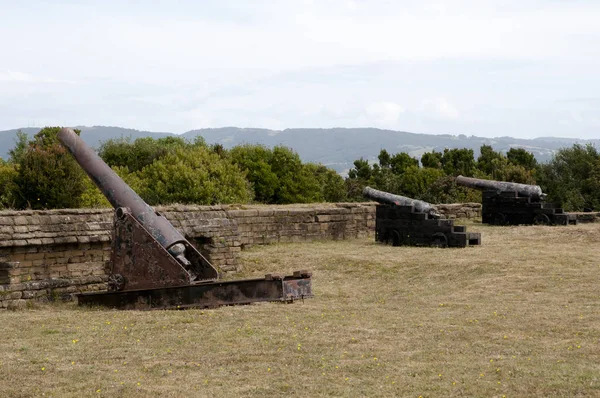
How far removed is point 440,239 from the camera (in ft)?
61.4

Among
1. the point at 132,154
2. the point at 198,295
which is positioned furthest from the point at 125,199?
the point at 132,154

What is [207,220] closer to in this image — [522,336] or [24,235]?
[24,235]

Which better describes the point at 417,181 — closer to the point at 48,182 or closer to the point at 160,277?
the point at 48,182

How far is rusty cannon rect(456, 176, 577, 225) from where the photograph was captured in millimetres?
23500

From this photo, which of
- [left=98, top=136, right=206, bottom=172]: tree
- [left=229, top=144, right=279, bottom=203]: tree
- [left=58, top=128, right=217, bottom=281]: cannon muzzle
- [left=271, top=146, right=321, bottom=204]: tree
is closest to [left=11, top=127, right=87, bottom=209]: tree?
[left=229, top=144, right=279, bottom=203]: tree

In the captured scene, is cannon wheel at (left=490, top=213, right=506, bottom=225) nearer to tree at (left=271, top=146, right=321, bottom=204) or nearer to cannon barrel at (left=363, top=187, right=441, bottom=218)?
cannon barrel at (left=363, top=187, right=441, bottom=218)

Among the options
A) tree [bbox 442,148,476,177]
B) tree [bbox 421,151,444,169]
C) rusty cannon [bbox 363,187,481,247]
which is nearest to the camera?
rusty cannon [bbox 363,187,481,247]

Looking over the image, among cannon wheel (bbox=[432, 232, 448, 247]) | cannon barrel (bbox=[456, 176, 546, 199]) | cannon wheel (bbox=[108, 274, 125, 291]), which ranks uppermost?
cannon barrel (bbox=[456, 176, 546, 199])

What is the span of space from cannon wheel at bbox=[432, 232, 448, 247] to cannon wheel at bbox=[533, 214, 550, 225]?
233 inches

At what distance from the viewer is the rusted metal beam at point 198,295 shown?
1095cm

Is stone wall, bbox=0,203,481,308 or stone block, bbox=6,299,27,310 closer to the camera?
stone block, bbox=6,299,27,310

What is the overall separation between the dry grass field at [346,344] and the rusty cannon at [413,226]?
4411 mm

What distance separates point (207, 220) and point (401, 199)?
6225mm

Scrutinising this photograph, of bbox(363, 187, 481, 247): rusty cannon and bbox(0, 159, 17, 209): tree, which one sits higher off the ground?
bbox(0, 159, 17, 209): tree
